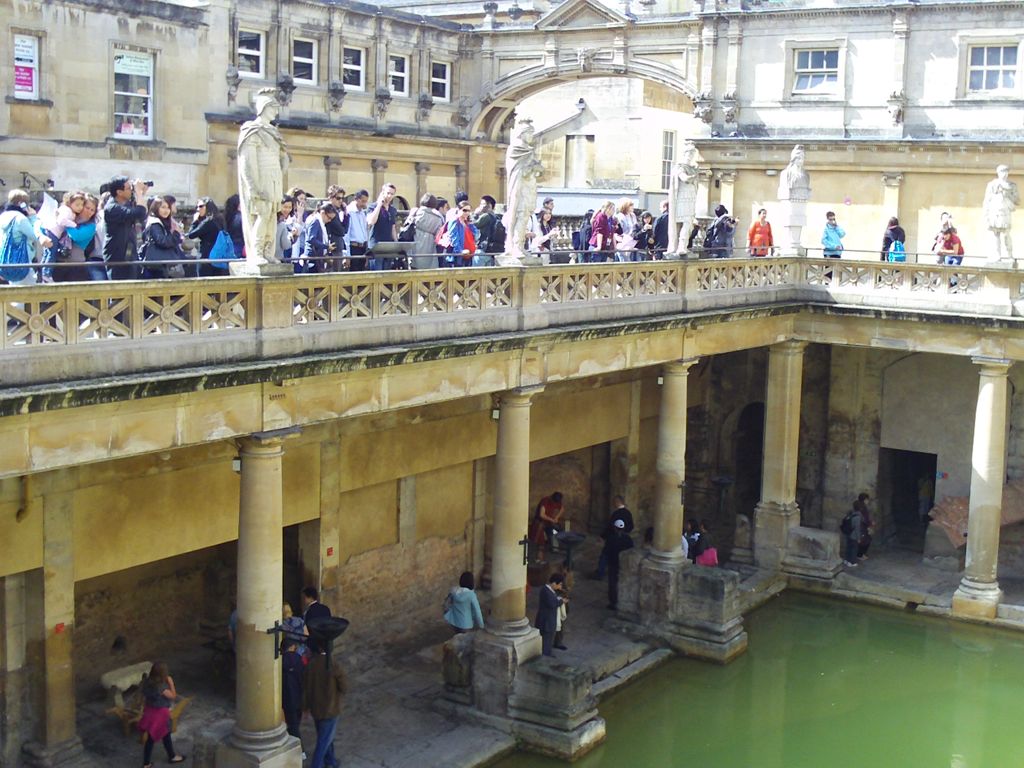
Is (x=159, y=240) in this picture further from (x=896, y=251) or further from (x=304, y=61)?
(x=304, y=61)

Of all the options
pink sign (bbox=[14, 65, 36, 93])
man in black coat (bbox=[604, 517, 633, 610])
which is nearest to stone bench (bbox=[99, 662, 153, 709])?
man in black coat (bbox=[604, 517, 633, 610])

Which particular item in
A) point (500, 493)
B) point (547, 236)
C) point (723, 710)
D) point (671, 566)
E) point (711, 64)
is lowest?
point (723, 710)

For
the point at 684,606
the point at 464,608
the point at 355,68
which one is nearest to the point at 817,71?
the point at 355,68

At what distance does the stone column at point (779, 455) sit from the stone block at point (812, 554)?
0.17 meters

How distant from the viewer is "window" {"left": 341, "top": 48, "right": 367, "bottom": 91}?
35.0 metres

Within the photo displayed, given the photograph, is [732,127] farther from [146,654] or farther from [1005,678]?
[146,654]

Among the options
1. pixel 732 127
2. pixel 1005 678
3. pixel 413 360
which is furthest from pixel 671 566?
pixel 732 127

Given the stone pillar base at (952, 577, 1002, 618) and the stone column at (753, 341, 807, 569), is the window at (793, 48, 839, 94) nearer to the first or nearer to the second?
the stone column at (753, 341, 807, 569)

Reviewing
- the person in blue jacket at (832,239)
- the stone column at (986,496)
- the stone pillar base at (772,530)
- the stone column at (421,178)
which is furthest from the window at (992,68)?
the stone column at (421,178)

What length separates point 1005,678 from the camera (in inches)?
842

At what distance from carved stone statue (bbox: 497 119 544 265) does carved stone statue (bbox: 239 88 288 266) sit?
14.3 ft

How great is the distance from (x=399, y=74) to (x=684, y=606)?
2020cm

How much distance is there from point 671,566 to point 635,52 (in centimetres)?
1818

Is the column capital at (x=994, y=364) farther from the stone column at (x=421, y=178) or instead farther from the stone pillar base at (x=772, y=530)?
the stone column at (x=421, y=178)
